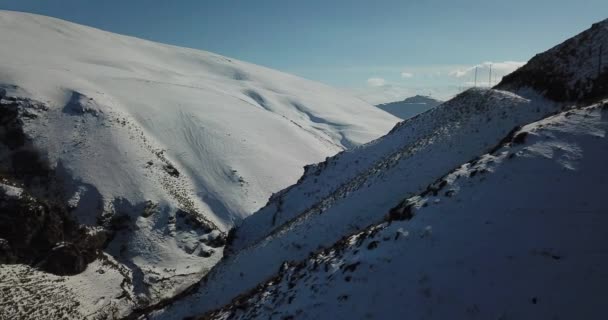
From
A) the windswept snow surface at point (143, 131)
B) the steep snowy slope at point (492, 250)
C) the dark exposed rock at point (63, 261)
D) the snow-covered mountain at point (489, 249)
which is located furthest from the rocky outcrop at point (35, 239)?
the steep snowy slope at point (492, 250)

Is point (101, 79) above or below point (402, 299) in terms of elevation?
above

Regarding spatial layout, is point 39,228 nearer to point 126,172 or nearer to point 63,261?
point 63,261

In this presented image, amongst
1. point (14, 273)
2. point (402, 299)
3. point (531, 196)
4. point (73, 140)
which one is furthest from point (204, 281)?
point (73, 140)

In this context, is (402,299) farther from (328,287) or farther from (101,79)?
(101,79)

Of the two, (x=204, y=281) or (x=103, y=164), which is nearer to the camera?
(x=204, y=281)

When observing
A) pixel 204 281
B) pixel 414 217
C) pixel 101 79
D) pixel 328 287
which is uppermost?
pixel 101 79

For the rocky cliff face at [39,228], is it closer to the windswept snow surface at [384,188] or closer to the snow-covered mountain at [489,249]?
the windswept snow surface at [384,188]

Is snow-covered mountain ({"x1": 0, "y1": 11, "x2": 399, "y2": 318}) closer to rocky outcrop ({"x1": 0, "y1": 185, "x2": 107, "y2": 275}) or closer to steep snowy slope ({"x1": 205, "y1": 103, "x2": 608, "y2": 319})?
rocky outcrop ({"x1": 0, "y1": 185, "x2": 107, "y2": 275})

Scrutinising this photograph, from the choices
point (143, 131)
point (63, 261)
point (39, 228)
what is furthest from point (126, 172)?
point (63, 261)
